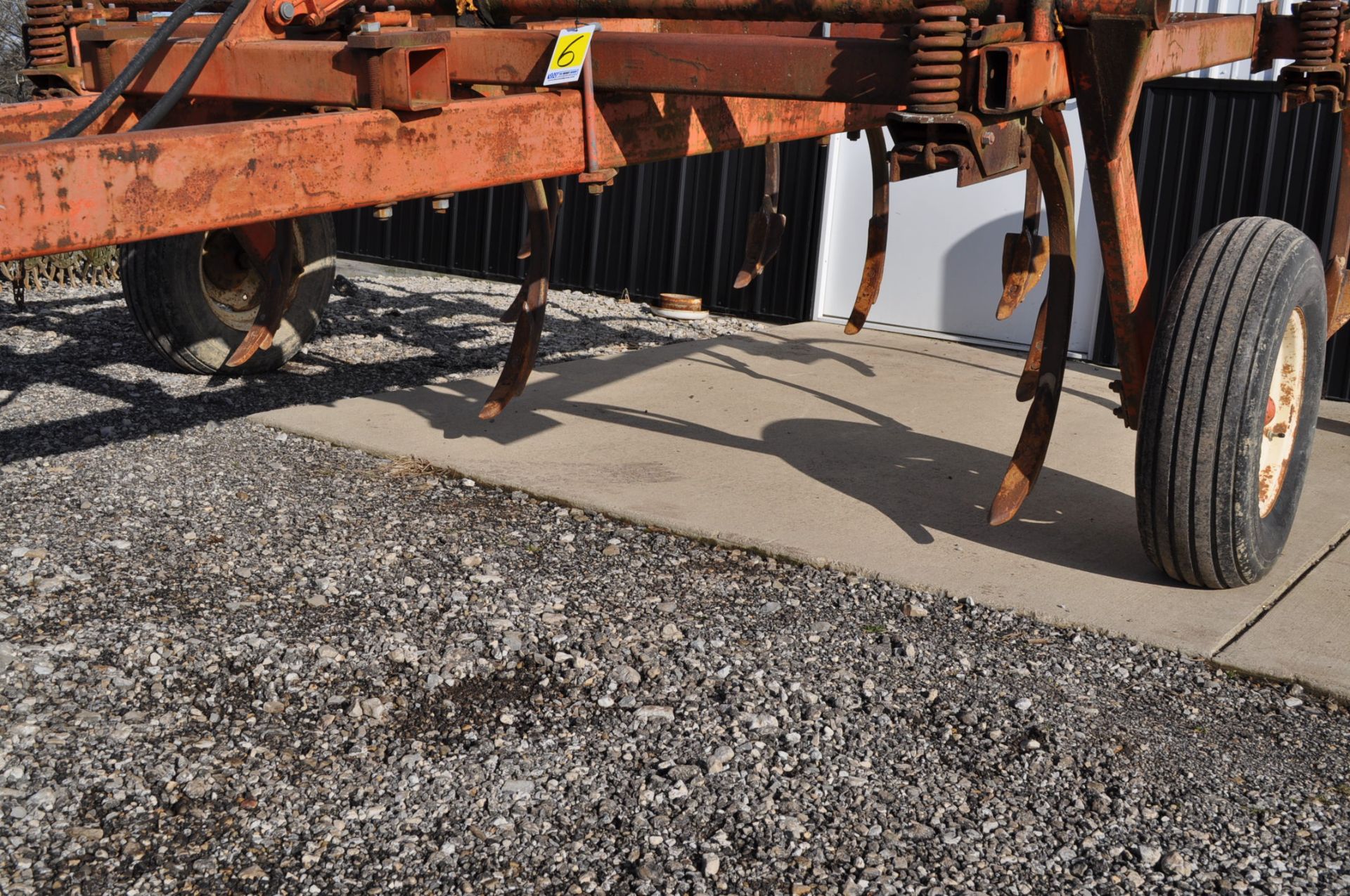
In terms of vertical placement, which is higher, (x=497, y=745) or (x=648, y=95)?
(x=648, y=95)

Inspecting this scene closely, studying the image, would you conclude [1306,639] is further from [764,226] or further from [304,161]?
A: [764,226]

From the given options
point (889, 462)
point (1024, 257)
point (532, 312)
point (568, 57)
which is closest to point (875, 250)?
point (1024, 257)

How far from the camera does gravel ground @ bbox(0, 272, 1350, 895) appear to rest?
2.20 metres

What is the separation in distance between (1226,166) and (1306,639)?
3725 mm

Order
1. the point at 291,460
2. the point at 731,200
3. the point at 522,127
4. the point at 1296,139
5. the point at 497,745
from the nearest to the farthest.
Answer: the point at 497,745, the point at 522,127, the point at 291,460, the point at 1296,139, the point at 731,200

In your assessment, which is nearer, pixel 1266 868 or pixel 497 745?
pixel 1266 868

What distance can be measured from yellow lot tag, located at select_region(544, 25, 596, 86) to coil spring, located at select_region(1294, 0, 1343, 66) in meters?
2.32

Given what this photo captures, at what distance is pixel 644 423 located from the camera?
4.91 metres

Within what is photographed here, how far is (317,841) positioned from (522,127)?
1.48m

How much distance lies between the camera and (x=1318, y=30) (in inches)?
158

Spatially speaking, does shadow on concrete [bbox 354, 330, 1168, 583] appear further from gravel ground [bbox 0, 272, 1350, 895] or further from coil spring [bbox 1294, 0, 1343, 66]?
coil spring [bbox 1294, 0, 1343, 66]

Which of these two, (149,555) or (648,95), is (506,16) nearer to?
(648,95)

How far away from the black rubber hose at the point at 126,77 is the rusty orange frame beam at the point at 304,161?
1.52 feet

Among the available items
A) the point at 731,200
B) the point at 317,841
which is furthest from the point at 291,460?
the point at 731,200
